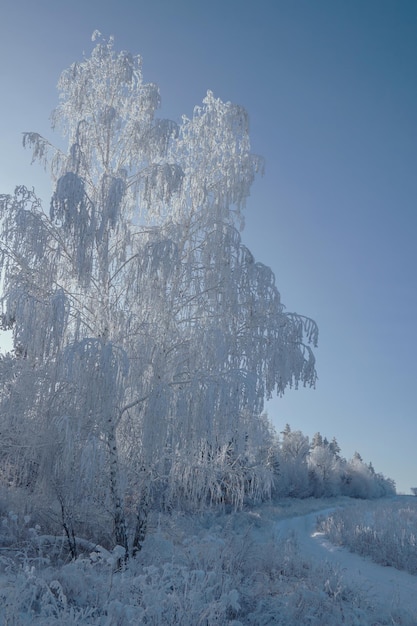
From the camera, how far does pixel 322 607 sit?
6.24m

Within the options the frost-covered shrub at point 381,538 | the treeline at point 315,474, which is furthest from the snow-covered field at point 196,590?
the treeline at point 315,474

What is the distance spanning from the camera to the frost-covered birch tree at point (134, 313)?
783 centimetres

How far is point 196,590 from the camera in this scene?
528 centimetres

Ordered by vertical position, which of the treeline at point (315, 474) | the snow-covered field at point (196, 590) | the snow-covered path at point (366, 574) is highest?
the treeline at point (315, 474)

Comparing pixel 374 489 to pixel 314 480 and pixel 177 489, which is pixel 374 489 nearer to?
pixel 314 480

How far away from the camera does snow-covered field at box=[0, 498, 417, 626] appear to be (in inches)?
185

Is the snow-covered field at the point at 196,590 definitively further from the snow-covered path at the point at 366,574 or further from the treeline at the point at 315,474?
the treeline at the point at 315,474

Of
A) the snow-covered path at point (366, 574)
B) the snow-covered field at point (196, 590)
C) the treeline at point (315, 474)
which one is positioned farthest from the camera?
the treeline at point (315, 474)

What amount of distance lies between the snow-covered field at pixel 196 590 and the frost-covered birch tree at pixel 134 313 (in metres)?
1.44

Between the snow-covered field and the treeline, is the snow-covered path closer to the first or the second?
the snow-covered field

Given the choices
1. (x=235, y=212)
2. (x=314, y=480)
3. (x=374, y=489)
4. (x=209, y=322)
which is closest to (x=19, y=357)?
(x=209, y=322)

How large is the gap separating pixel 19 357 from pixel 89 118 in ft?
17.3

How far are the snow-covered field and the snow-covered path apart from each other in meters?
0.06

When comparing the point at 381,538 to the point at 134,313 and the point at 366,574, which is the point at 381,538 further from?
the point at 134,313
